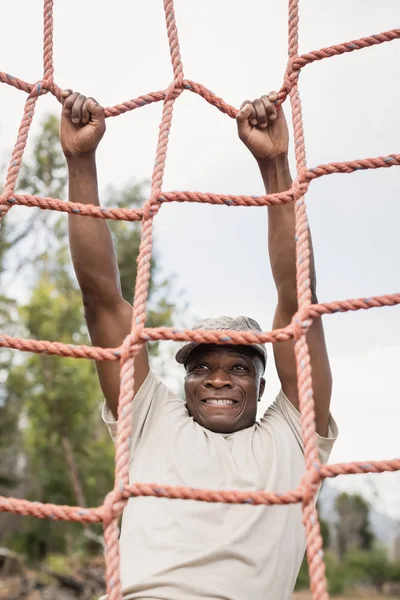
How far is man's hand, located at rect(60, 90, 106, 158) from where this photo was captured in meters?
1.58

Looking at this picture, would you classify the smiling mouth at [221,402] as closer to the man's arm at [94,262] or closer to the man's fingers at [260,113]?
the man's arm at [94,262]

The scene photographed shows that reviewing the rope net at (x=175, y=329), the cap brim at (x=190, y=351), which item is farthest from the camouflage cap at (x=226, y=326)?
the rope net at (x=175, y=329)

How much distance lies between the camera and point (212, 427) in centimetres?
159

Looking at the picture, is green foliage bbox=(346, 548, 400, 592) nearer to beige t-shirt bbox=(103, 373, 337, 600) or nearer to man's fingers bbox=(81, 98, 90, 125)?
beige t-shirt bbox=(103, 373, 337, 600)

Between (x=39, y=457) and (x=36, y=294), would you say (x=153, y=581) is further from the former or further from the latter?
(x=39, y=457)

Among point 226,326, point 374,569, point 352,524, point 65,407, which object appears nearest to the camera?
point 226,326

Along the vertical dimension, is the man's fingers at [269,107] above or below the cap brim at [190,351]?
above

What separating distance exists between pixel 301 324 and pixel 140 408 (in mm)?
484

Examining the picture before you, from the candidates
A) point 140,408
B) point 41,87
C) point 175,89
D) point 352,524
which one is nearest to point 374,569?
point 352,524

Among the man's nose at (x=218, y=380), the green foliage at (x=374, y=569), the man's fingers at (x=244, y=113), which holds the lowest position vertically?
the green foliage at (x=374, y=569)

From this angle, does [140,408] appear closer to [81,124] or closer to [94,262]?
[94,262]

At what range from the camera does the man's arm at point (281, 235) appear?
1531 millimetres

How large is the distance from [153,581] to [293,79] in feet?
3.89

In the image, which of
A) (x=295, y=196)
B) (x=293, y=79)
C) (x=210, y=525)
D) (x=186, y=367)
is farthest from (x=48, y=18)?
(x=210, y=525)
